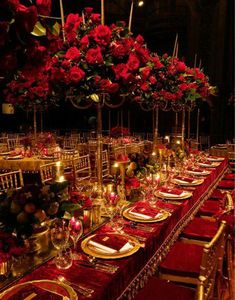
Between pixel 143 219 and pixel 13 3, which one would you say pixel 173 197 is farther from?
pixel 13 3

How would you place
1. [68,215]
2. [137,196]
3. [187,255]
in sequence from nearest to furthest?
[68,215], [187,255], [137,196]

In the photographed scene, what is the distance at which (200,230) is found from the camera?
3.37 m

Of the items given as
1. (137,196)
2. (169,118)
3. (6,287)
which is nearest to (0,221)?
(6,287)

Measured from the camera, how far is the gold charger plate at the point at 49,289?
5.09ft

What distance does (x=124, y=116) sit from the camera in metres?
15.0

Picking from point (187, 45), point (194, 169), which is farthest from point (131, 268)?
point (187, 45)

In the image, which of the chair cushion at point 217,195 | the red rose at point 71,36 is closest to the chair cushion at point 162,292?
the red rose at point 71,36

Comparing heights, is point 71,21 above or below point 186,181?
above

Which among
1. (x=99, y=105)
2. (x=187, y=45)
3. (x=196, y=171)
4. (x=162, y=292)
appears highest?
(x=187, y=45)

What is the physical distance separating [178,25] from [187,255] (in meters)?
12.8

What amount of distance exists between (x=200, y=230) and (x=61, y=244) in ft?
6.30

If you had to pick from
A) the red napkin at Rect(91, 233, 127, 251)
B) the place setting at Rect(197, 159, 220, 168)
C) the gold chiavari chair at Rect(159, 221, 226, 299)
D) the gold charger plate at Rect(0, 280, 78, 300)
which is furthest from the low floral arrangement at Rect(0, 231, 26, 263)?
the place setting at Rect(197, 159, 220, 168)

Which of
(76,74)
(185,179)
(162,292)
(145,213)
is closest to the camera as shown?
(162,292)

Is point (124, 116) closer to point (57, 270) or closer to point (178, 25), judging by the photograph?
point (178, 25)
